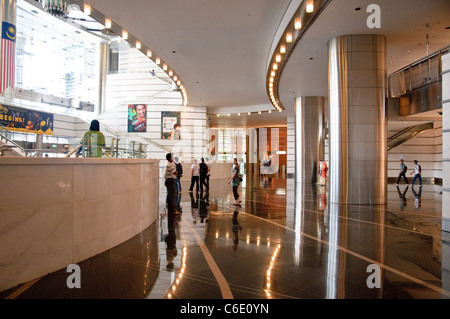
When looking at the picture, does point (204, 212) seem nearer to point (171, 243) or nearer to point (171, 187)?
point (171, 187)

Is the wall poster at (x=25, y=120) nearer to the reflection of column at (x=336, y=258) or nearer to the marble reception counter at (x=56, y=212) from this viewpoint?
the marble reception counter at (x=56, y=212)

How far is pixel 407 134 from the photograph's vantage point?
23656 mm

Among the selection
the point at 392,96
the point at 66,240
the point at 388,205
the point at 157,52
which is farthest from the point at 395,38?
the point at 66,240

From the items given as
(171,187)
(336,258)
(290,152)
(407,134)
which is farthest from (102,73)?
(336,258)

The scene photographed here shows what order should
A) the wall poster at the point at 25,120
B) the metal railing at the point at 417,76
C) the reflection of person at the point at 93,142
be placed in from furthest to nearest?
the wall poster at the point at 25,120, the metal railing at the point at 417,76, the reflection of person at the point at 93,142

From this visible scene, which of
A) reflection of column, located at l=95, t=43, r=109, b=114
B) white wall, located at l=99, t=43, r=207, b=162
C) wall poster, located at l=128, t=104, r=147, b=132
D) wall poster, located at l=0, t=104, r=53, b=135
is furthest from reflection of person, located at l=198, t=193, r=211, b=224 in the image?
reflection of column, located at l=95, t=43, r=109, b=114

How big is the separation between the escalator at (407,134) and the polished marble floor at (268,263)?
58.7 feet

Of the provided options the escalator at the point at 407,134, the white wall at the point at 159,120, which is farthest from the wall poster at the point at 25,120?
the escalator at the point at 407,134

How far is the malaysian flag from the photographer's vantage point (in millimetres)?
17250

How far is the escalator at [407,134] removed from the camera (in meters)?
23.2

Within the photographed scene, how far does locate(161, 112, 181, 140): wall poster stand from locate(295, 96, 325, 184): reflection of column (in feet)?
32.7

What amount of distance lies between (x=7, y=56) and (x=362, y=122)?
18481 mm

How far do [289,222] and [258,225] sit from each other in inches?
36.0
